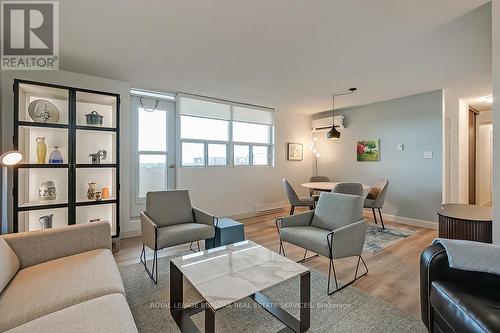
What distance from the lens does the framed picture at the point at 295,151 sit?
579cm

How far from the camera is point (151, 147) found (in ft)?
13.1

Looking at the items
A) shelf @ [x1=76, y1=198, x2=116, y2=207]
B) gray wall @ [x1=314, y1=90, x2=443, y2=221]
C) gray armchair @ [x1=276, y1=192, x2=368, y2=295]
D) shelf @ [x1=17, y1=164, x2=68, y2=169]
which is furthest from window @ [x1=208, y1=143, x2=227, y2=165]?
gray wall @ [x1=314, y1=90, x2=443, y2=221]

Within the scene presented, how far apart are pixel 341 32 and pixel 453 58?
5.61 feet

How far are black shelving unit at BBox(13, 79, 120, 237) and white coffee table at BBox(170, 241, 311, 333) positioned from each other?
74.7 inches

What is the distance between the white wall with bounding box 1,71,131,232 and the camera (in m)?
2.81

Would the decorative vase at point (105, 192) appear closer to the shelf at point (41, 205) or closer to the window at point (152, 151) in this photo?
the shelf at point (41, 205)

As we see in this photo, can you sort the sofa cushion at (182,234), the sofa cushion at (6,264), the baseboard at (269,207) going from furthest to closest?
the baseboard at (269,207)
the sofa cushion at (182,234)
the sofa cushion at (6,264)

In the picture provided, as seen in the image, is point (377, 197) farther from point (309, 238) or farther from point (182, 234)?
point (182, 234)

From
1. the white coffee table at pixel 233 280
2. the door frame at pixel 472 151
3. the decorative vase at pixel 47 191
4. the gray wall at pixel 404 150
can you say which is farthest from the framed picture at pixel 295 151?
the decorative vase at pixel 47 191

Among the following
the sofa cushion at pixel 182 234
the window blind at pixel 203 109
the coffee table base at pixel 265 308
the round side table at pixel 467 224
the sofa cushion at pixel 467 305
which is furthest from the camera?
the window blind at pixel 203 109

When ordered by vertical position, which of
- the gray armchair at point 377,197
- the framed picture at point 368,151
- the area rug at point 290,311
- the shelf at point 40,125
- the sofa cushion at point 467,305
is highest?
the shelf at point 40,125

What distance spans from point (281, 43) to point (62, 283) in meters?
2.70

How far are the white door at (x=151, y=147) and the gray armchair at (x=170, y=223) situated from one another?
4.20 ft

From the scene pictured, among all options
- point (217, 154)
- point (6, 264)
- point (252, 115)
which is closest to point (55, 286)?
point (6, 264)
